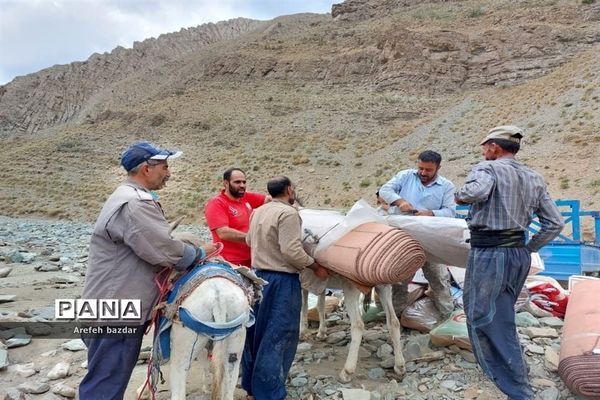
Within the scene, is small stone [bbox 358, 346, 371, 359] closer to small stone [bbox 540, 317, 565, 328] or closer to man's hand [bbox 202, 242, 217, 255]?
small stone [bbox 540, 317, 565, 328]

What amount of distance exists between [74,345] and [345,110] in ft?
146

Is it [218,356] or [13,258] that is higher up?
[218,356]

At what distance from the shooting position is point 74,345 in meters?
5.23

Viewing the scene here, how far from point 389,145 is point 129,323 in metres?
35.1

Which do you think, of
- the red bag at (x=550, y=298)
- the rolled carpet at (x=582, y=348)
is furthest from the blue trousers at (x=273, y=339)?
the red bag at (x=550, y=298)

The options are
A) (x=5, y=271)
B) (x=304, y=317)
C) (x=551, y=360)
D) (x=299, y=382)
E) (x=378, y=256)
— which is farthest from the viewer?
(x=5, y=271)

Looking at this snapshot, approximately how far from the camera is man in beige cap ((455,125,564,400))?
135 inches

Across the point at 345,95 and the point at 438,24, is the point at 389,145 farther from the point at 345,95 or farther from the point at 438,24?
the point at 438,24

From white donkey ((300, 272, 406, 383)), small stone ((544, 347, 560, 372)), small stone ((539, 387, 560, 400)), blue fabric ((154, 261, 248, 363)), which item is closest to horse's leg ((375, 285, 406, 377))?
white donkey ((300, 272, 406, 383))

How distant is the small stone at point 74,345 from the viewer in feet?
17.0

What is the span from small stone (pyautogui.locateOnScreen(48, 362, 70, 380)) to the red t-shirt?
1830 millimetres

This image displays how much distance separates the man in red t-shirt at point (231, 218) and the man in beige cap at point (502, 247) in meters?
2.01

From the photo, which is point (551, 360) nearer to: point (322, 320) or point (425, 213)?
point (425, 213)

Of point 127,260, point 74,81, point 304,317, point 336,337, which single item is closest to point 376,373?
point 336,337
